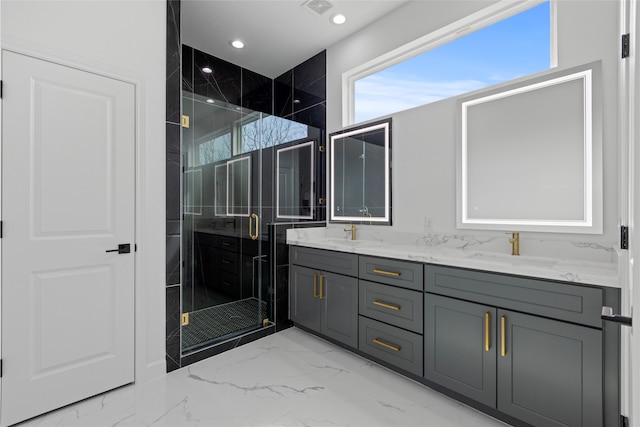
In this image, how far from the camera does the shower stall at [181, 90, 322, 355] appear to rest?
2719mm

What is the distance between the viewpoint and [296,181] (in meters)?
3.52

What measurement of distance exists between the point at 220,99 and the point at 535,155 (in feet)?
10.5

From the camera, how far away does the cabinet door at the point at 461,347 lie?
1.71m

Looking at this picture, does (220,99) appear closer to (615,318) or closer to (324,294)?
(324,294)

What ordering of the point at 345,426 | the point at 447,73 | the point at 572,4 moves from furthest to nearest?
the point at 447,73, the point at 572,4, the point at 345,426

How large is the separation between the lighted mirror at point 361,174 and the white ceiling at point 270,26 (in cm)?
98

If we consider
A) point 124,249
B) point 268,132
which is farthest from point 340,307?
point 268,132

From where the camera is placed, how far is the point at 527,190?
6.82 feet

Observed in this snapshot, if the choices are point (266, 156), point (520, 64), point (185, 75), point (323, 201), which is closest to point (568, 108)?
point (520, 64)

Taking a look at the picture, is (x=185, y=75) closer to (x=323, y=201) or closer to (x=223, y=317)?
(x=323, y=201)

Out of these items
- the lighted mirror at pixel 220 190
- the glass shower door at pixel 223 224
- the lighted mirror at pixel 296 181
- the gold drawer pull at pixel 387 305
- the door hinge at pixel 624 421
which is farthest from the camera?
the lighted mirror at pixel 296 181

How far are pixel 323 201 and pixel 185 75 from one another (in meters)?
2.04

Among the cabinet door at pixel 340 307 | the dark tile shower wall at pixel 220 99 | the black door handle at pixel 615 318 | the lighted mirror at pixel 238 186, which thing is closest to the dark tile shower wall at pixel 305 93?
the dark tile shower wall at pixel 220 99

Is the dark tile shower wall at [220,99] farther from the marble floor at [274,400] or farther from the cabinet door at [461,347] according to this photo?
the cabinet door at [461,347]
